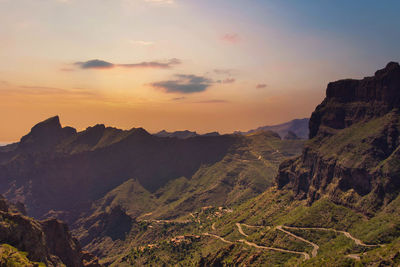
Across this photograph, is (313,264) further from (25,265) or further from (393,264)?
(25,265)

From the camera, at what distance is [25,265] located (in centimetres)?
12088

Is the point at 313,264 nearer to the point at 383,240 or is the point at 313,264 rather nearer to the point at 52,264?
the point at 383,240

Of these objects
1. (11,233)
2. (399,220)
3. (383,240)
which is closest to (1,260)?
(11,233)

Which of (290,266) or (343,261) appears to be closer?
(343,261)

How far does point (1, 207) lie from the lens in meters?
182

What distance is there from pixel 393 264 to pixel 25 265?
146696 mm

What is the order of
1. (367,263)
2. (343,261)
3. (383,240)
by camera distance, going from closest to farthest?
1. (367,263)
2. (343,261)
3. (383,240)

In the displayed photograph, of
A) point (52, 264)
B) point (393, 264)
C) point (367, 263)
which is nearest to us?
point (393, 264)

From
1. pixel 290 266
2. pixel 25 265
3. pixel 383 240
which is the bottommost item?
pixel 290 266

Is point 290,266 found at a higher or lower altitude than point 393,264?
lower

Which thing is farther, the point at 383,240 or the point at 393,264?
the point at 383,240

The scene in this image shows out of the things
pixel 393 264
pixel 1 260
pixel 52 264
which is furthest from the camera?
pixel 52 264

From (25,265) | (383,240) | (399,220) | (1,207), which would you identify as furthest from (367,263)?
(1,207)

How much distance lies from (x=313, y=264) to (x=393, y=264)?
4494cm
